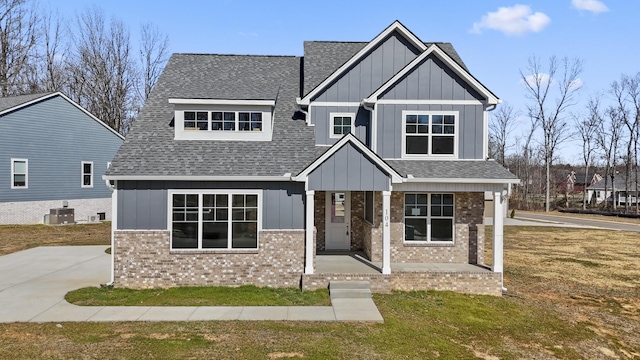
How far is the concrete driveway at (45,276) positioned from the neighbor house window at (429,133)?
10.6 m

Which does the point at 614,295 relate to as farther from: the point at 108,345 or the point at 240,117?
the point at 108,345

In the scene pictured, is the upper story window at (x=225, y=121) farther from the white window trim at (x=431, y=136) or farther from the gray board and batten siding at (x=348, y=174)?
the white window trim at (x=431, y=136)

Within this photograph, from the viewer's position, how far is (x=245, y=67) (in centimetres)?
1625

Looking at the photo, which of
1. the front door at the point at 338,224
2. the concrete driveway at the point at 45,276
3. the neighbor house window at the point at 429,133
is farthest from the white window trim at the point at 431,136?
the concrete driveway at the point at 45,276

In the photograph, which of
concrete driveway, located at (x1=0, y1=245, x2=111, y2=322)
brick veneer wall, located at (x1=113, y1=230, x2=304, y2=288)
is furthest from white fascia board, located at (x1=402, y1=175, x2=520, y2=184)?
concrete driveway, located at (x1=0, y1=245, x2=111, y2=322)

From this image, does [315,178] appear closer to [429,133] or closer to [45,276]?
[429,133]

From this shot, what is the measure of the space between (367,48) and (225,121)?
18.0 ft

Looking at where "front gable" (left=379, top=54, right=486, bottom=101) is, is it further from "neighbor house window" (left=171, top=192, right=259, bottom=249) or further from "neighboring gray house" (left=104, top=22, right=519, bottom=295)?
"neighbor house window" (left=171, top=192, right=259, bottom=249)

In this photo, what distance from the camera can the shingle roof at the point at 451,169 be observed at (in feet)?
39.2

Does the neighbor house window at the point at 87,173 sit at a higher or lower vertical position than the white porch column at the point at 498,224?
higher

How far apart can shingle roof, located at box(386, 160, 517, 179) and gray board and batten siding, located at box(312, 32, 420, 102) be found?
2.96 metres

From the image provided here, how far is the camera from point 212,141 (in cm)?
1277

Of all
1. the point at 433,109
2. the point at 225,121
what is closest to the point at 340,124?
the point at 433,109

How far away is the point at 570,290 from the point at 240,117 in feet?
39.2
